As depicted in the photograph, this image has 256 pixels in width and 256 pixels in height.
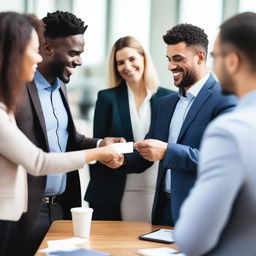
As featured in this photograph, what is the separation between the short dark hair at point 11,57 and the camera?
187cm

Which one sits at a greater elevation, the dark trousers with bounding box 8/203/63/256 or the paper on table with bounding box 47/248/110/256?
the paper on table with bounding box 47/248/110/256

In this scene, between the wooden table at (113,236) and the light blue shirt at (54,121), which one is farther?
the light blue shirt at (54,121)

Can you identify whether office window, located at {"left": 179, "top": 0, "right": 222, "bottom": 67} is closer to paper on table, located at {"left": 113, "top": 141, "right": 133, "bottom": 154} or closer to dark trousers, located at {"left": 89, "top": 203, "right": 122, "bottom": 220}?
dark trousers, located at {"left": 89, "top": 203, "right": 122, "bottom": 220}

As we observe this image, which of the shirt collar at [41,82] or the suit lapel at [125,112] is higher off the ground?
the shirt collar at [41,82]

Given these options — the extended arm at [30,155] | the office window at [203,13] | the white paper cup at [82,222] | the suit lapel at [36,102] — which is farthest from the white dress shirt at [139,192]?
the office window at [203,13]

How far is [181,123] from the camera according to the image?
2.65 metres

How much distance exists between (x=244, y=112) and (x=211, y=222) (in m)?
0.28

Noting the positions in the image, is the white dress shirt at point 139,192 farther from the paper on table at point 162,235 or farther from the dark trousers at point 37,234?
Result: the paper on table at point 162,235

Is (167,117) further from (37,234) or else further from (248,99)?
(248,99)

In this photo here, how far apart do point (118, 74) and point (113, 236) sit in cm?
155

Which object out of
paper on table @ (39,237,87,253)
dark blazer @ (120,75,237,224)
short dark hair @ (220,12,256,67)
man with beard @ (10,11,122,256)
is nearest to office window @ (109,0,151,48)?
man with beard @ (10,11,122,256)

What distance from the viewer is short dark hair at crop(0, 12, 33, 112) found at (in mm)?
1868

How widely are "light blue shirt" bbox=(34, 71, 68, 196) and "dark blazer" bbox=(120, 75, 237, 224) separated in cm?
54

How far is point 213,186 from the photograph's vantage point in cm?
112
